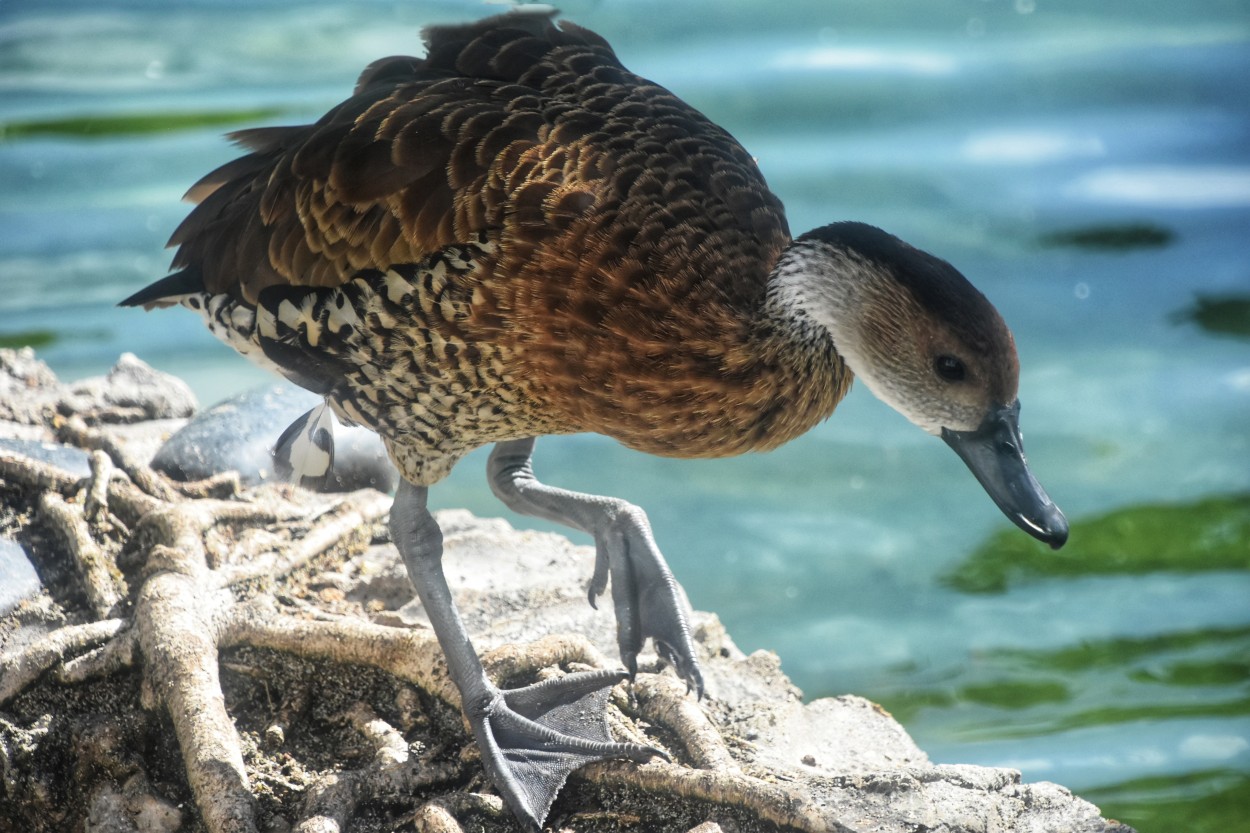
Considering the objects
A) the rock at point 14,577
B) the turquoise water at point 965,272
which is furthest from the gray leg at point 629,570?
the turquoise water at point 965,272

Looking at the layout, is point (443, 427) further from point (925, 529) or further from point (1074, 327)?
point (1074, 327)

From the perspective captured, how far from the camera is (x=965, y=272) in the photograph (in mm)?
6227

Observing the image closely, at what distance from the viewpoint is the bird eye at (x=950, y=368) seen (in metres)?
2.32

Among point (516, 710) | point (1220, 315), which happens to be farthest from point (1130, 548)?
point (516, 710)

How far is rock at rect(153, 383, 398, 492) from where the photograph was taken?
395 centimetres

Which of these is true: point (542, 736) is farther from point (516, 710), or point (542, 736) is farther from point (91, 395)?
point (91, 395)

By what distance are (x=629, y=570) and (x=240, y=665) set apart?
967mm

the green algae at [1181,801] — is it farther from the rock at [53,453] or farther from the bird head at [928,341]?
the rock at [53,453]

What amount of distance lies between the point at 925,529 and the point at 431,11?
3.30 metres

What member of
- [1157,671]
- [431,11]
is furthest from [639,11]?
[1157,671]

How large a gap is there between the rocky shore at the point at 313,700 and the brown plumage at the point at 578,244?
0.70 metres

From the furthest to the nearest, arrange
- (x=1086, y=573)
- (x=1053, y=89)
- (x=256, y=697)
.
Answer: (x=1053, y=89)
(x=1086, y=573)
(x=256, y=697)

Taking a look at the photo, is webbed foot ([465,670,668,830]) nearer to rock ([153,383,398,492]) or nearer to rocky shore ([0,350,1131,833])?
rocky shore ([0,350,1131,833])

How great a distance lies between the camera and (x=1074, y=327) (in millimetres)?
6047
